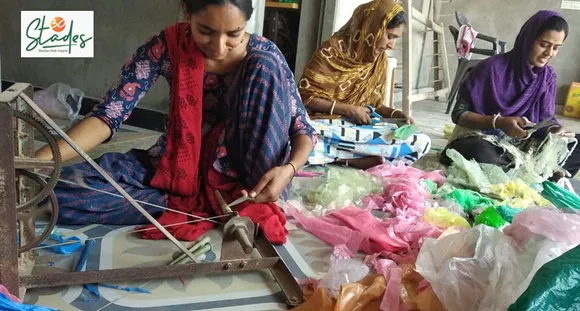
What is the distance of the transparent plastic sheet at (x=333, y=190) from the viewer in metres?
2.00

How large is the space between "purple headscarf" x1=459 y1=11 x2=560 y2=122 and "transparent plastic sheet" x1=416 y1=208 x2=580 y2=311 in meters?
1.53

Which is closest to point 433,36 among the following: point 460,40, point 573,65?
point 460,40

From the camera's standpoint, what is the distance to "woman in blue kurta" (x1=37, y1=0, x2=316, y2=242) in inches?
A: 64.8

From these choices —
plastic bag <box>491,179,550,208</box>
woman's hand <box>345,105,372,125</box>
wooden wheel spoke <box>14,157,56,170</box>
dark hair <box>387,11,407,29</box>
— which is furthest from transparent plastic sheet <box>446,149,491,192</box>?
wooden wheel spoke <box>14,157,56,170</box>

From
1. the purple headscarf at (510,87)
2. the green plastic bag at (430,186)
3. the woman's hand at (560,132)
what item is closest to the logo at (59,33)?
the green plastic bag at (430,186)

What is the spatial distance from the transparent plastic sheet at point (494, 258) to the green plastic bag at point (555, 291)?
0.22 metres

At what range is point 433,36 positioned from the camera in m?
6.05

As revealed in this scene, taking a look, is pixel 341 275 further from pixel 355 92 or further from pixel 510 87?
pixel 510 87

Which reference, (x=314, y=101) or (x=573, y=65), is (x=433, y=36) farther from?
(x=314, y=101)

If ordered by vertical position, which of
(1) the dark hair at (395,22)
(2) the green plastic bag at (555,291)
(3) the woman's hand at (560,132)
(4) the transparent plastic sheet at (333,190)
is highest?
(1) the dark hair at (395,22)

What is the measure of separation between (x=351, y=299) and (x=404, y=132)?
5.11 ft

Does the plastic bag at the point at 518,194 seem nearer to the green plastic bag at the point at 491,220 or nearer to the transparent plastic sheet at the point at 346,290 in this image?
the green plastic bag at the point at 491,220

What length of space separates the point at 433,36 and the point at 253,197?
205 inches

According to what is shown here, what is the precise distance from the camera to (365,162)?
2.69 metres
